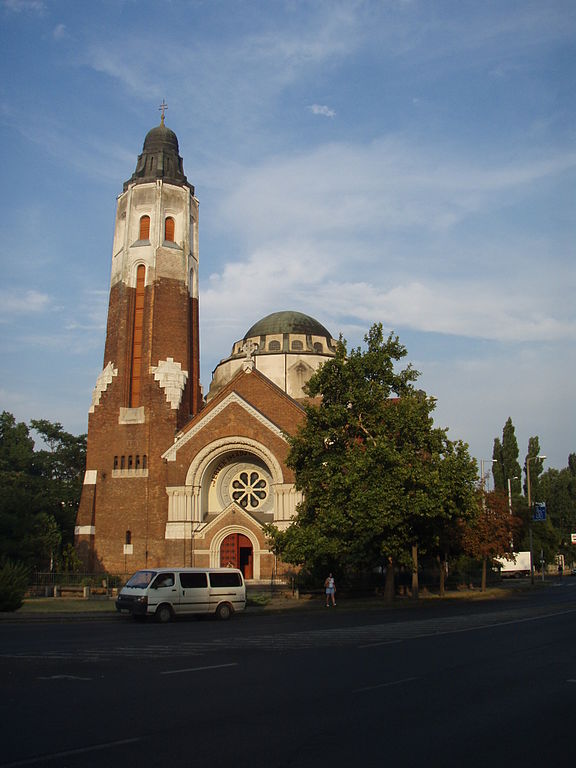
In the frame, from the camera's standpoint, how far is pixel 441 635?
666 inches

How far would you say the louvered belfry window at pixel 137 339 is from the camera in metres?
45.7

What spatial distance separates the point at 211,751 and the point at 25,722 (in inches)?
87.7

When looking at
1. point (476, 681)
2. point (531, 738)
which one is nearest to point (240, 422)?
point (476, 681)

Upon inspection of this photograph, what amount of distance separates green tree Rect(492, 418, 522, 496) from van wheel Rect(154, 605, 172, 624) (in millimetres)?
52585

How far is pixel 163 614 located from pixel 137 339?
25.1 metres

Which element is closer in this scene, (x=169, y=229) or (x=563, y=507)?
(x=169, y=229)

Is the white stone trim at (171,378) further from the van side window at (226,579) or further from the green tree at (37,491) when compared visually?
the van side window at (226,579)

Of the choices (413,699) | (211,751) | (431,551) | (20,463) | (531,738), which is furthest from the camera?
(20,463)

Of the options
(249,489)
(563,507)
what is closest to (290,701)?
(249,489)

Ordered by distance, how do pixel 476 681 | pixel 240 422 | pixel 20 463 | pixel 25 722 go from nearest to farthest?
1. pixel 25 722
2. pixel 476 681
3. pixel 240 422
4. pixel 20 463

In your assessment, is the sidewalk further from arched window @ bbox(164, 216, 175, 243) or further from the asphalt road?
arched window @ bbox(164, 216, 175, 243)

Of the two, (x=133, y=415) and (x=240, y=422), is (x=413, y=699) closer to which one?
(x=240, y=422)

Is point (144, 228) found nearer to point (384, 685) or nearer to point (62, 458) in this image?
point (62, 458)

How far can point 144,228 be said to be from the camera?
4853cm
